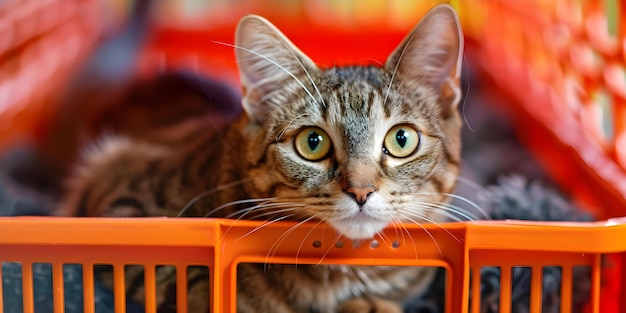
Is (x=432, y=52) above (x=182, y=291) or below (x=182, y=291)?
above

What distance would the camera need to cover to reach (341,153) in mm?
902

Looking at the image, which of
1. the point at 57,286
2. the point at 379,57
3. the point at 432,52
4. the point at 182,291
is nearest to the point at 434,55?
the point at 432,52

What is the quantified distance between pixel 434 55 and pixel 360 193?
305 mm

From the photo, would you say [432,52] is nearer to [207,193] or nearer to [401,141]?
[401,141]

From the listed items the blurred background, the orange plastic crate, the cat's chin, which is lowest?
the orange plastic crate

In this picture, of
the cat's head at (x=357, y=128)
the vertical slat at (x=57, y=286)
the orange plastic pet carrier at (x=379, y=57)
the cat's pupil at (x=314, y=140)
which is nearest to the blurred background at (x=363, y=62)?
the orange plastic pet carrier at (x=379, y=57)

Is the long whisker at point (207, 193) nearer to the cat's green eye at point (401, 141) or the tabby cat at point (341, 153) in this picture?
the tabby cat at point (341, 153)

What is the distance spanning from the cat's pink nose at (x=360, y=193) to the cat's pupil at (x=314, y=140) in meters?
0.12

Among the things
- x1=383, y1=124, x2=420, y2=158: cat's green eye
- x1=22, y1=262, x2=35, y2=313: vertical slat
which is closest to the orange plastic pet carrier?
x1=22, y1=262, x2=35, y2=313: vertical slat

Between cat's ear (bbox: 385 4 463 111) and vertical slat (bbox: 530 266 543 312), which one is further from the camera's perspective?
cat's ear (bbox: 385 4 463 111)

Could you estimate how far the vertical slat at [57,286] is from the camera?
812 mm

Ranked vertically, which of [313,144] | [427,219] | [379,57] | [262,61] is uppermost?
[379,57]

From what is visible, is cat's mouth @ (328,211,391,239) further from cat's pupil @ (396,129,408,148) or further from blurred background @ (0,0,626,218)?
blurred background @ (0,0,626,218)

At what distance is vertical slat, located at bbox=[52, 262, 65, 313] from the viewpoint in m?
0.81
